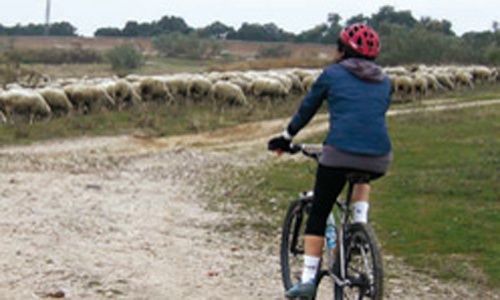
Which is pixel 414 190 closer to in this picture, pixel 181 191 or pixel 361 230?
pixel 181 191

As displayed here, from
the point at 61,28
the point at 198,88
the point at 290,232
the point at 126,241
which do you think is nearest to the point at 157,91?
the point at 198,88

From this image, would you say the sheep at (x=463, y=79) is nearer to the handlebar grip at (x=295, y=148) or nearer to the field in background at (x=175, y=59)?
the field in background at (x=175, y=59)

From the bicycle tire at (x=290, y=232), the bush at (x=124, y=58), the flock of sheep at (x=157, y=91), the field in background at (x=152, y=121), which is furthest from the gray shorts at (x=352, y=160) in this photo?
the bush at (x=124, y=58)

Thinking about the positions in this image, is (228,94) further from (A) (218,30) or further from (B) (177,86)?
(A) (218,30)

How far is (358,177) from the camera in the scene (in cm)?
549

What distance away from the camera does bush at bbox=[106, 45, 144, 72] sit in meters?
58.6

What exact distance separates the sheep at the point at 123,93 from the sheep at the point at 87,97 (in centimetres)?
82

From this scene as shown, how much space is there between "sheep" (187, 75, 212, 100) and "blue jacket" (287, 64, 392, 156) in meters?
24.6

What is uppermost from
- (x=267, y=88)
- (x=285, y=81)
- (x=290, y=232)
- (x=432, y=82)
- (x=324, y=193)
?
(x=324, y=193)

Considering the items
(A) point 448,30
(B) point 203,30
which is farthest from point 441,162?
(B) point 203,30

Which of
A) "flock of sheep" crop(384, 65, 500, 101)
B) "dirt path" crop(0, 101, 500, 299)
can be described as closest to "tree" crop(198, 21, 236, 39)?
"flock of sheep" crop(384, 65, 500, 101)

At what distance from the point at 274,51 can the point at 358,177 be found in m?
71.9

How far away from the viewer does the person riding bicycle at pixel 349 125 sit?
5.39 metres

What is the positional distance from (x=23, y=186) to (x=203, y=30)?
93.2m
